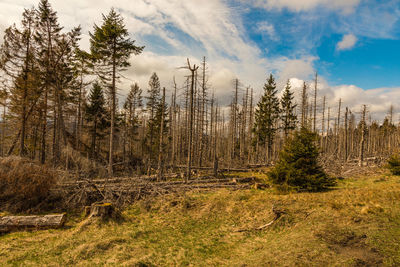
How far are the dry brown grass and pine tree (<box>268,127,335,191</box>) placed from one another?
Answer: 42.8 feet

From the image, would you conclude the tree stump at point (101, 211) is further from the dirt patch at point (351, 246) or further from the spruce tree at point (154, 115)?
the spruce tree at point (154, 115)

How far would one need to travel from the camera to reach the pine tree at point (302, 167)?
37.0ft

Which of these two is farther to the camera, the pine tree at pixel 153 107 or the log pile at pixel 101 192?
the pine tree at pixel 153 107

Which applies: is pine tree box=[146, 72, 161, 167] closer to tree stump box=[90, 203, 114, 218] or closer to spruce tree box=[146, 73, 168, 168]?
spruce tree box=[146, 73, 168, 168]

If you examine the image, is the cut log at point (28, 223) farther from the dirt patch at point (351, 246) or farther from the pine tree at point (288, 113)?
the pine tree at point (288, 113)

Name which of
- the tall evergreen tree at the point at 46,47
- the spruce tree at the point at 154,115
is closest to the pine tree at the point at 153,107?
the spruce tree at the point at 154,115

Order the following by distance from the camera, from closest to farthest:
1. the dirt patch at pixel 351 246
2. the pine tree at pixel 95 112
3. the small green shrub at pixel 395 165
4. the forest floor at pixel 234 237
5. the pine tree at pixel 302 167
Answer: the dirt patch at pixel 351 246, the forest floor at pixel 234 237, the pine tree at pixel 302 167, the small green shrub at pixel 395 165, the pine tree at pixel 95 112

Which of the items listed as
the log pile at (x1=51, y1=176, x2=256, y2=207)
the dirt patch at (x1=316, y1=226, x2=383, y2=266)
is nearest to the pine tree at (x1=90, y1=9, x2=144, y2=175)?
the log pile at (x1=51, y1=176, x2=256, y2=207)

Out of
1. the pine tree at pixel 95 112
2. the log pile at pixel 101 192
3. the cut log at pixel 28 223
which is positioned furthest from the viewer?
the pine tree at pixel 95 112

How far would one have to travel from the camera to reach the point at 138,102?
37344mm

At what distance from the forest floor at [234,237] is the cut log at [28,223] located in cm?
29

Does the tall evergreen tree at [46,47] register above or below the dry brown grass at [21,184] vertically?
above

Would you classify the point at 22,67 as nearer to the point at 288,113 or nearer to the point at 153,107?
the point at 153,107

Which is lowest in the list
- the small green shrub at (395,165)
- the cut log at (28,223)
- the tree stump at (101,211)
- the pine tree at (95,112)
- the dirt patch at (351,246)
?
the cut log at (28,223)
